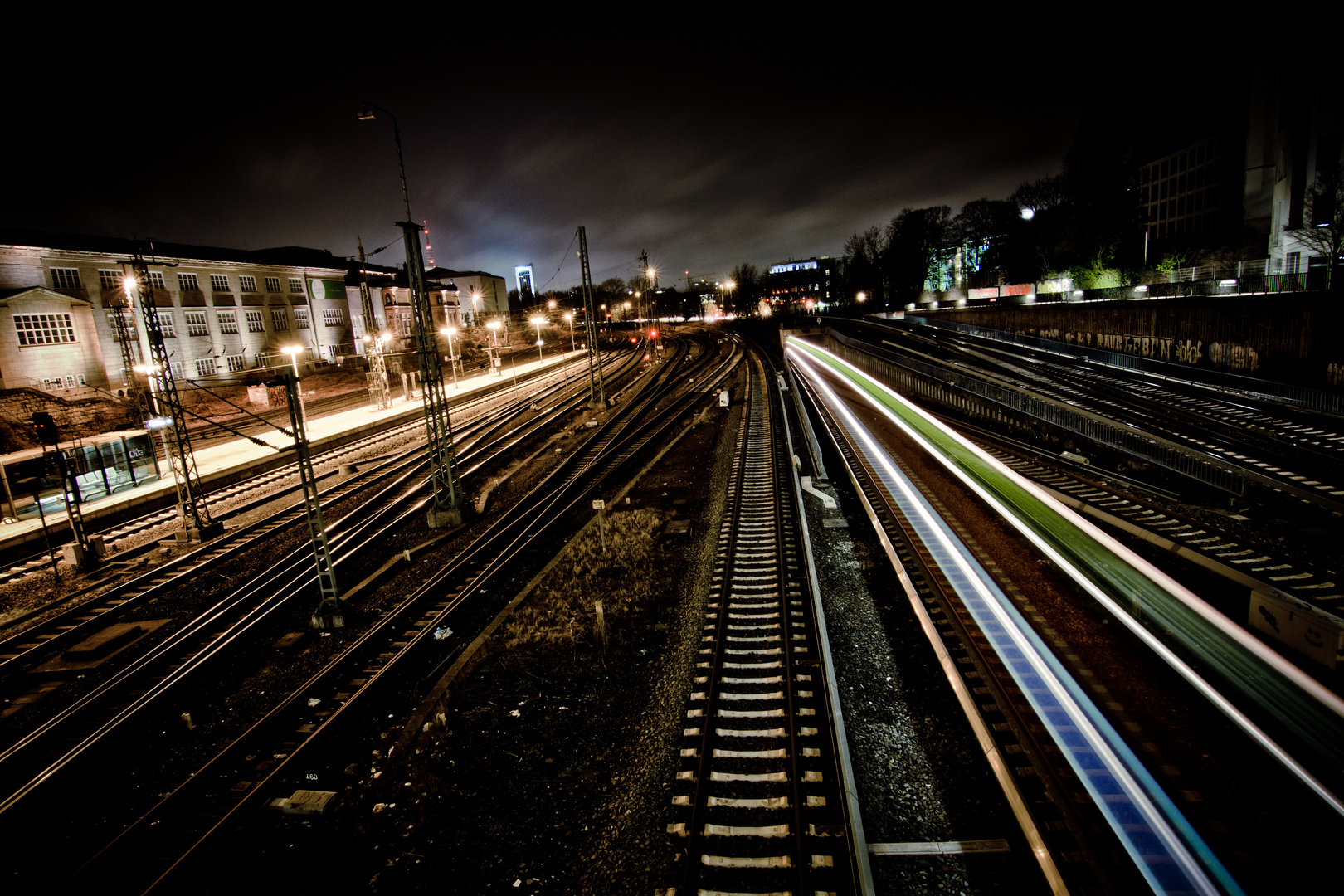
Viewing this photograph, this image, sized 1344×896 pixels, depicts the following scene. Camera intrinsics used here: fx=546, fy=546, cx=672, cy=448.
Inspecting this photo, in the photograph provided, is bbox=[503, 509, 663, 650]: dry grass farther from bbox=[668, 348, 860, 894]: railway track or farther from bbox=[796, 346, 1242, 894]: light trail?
bbox=[796, 346, 1242, 894]: light trail

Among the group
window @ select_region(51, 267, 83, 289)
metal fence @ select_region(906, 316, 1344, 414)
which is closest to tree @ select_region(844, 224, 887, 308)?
metal fence @ select_region(906, 316, 1344, 414)

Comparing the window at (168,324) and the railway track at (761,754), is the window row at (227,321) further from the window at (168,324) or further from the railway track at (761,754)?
the railway track at (761,754)

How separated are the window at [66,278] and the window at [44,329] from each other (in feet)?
8.58

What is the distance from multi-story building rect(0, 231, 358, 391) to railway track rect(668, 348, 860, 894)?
27.6m

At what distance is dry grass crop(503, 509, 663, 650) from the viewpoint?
9.58 m

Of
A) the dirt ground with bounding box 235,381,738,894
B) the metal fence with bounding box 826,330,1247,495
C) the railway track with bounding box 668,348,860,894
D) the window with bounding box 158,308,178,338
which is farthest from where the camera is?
the window with bounding box 158,308,178,338

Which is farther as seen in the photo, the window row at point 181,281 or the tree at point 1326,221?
the window row at point 181,281

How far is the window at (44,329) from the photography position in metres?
31.3

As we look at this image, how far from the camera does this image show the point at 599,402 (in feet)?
91.6

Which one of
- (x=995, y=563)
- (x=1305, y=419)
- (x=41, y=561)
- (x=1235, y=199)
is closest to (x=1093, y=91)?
(x=1235, y=199)

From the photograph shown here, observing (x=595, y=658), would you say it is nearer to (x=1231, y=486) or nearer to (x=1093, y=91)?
(x=1231, y=486)

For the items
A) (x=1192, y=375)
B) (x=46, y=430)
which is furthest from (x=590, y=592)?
(x=1192, y=375)

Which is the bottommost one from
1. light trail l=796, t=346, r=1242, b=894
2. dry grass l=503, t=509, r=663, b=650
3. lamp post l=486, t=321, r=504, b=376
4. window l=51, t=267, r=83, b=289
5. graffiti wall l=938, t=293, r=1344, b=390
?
light trail l=796, t=346, r=1242, b=894

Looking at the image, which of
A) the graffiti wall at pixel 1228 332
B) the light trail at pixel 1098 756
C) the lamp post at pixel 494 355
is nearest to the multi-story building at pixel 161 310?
the lamp post at pixel 494 355
